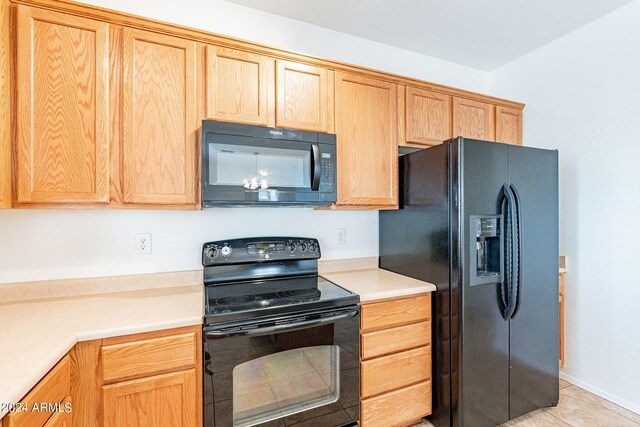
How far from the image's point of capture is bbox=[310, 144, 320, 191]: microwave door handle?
1738 mm

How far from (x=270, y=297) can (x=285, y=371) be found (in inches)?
14.2

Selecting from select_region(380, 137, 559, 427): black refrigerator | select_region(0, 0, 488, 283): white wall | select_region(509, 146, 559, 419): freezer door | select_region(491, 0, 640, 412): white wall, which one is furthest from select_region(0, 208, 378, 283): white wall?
select_region(491, 0, 640, 412): white wall

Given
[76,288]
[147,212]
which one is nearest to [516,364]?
[147,212]

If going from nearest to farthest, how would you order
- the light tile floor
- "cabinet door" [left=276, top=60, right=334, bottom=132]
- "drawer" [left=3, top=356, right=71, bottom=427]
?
"drawer" [left=3, top=356, right=71, bottom=427], "cabinet door" [left=276, top=60, right=334, bottom=132], the light tile floor

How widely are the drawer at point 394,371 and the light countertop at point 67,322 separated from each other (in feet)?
3.19

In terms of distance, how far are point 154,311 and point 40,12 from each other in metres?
1.42

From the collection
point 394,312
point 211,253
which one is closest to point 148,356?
point 211,253

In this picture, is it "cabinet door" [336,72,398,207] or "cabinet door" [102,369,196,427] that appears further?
"cabinet door" [336,72,398,207]

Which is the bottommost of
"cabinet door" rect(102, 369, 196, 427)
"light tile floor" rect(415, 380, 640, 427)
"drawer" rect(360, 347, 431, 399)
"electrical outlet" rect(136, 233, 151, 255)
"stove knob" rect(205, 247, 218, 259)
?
"light tile floor" rect(415, 380, 640, 427)

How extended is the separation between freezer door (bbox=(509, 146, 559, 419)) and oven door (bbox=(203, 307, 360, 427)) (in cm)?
106

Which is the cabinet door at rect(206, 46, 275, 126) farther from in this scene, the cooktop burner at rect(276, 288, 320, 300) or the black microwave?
the cooktop burner at rect(276, 288, 320, 300)

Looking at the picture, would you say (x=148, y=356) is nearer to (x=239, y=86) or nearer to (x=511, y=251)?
(x=239, y=86)

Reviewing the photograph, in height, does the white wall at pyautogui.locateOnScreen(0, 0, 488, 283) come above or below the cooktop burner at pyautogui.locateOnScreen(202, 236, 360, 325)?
above

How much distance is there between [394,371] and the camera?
1768 millimetres
